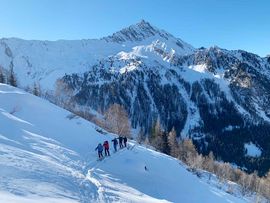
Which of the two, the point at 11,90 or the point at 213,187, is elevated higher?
the point at 11,90

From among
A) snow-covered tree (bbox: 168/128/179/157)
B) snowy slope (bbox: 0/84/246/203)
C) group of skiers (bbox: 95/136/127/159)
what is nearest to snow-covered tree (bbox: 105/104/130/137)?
snow-covered tree (bbox: 168/128/179/157)

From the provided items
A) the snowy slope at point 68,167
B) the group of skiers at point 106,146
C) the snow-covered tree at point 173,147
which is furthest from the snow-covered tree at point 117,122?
the group of skiers at point 106,146

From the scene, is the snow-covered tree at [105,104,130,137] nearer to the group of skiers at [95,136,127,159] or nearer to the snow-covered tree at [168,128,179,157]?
the snow-covered tree at [168,128,179,157]

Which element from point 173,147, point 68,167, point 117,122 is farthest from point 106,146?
point 173,147

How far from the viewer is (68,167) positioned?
138 ft

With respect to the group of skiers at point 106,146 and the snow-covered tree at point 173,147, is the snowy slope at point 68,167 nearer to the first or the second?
the group of skiers at point 106,146

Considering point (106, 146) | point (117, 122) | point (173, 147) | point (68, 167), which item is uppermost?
point (106, 146)

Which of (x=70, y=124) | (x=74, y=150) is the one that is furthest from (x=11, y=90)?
(x=74, y=150)

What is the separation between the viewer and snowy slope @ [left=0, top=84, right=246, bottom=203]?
105 ft

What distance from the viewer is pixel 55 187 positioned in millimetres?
32375

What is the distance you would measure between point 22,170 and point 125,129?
8145 cm

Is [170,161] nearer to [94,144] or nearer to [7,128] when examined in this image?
[94,144]

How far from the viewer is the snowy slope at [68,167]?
31984 mm

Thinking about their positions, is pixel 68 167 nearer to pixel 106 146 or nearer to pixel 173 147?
pixel 106 146
